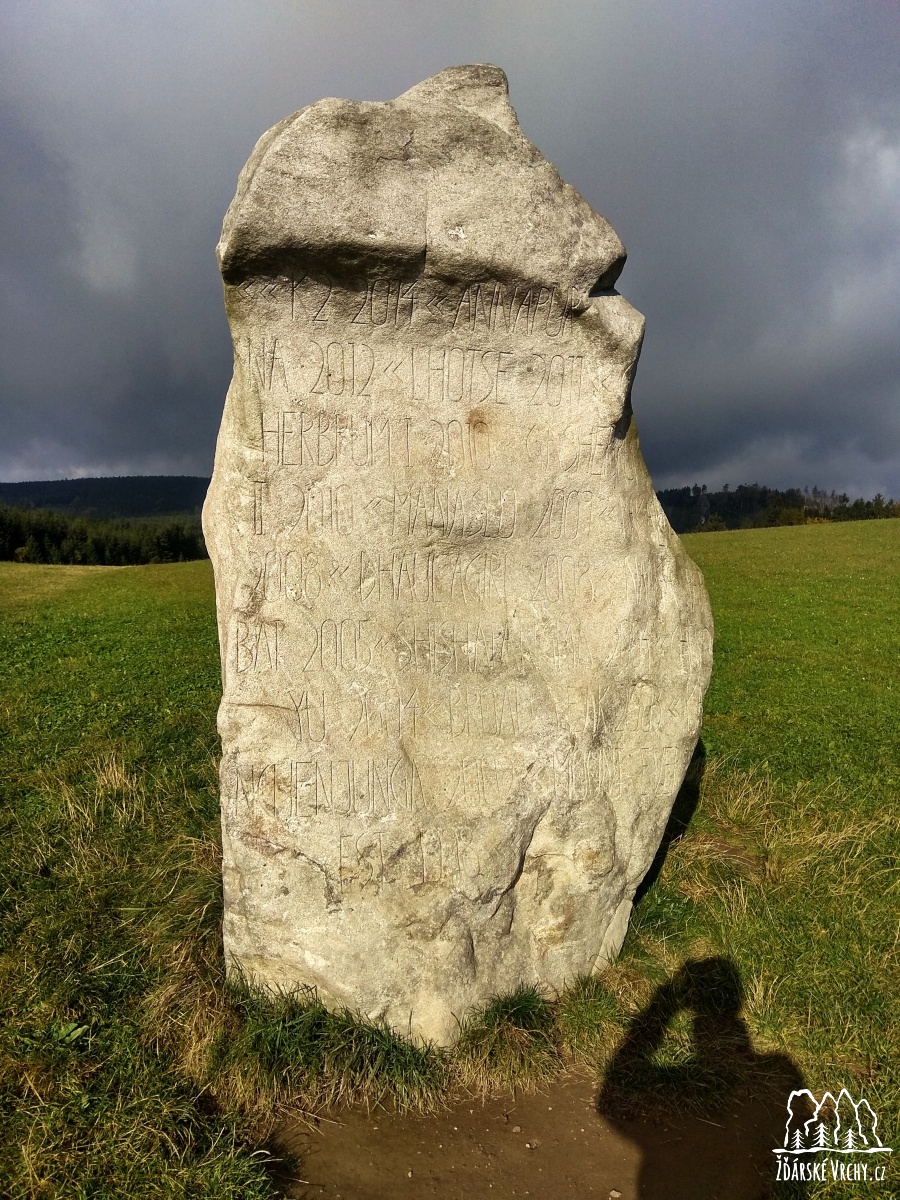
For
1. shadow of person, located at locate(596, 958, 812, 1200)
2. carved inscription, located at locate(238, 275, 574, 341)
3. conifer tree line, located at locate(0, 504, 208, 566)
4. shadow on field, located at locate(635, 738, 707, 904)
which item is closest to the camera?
shadow of person, located at locate(596, 958, 812, 1200)

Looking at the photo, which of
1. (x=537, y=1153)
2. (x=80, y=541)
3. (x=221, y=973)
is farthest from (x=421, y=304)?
(x=80, y=541)

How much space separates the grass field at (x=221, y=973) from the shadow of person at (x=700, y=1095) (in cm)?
3

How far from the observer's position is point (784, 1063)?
3998mm

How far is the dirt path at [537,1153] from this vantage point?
11.0 ft

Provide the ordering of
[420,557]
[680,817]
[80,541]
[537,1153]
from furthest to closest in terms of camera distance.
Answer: [80,541], [680,817], [420,557], [537,1153]

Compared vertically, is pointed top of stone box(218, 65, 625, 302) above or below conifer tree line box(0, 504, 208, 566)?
above

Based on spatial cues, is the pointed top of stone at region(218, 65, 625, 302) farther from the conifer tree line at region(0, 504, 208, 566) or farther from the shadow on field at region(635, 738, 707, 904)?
the conifer tree line at region(0, 504, 208, 566)

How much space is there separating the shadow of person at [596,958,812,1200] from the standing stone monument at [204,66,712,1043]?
1.83ft

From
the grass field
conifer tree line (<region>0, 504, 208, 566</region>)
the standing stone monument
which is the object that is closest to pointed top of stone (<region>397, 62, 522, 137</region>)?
the standing stone monument

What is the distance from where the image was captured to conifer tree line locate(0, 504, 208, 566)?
5272 cm

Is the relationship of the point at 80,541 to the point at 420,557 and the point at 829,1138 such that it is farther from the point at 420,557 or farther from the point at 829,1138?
the point at 829,1138

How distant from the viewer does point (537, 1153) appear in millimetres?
3533

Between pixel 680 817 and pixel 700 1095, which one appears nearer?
pixel 700 1095

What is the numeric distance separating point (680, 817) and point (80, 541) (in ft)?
188
